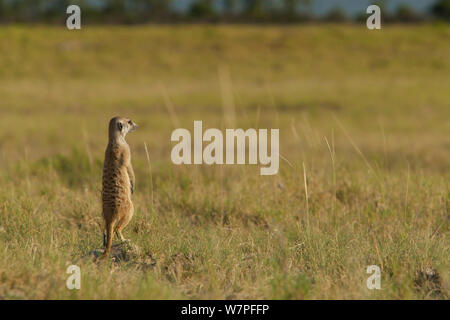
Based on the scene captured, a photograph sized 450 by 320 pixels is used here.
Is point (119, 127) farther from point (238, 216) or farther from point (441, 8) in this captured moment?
point (441, 8)

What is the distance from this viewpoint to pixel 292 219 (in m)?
5.35

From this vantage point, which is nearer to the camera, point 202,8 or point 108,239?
point 108,239

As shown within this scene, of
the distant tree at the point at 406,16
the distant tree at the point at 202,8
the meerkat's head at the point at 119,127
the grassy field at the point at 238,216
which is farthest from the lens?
the distant tree at the point at 202,8

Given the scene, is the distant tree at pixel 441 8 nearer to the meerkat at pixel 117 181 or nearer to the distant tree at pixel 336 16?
the distant tree at pixel 336 16

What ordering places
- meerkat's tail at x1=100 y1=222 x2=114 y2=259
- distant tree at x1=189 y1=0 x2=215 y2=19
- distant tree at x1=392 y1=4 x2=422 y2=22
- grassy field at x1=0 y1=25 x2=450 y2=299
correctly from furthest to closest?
distant tree at x1=189 y1=0 x2=215 y2=19 → distant tree at x1=392 y1=4 x2=422 y2=22 → meerkat's tail at x1=100 y1=222 x2=114 y2=259 → grassy field at x1=0 y1=25 x2=450 y2=299

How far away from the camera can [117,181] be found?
4250 millimetres

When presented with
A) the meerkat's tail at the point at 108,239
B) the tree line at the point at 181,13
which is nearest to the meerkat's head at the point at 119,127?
the meerkat's tail at the point at 108,239

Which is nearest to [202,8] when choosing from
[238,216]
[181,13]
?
[181,13]

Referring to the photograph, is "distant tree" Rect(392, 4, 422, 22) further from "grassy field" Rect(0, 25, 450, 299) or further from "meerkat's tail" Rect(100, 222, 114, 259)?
"meerkat's tail" Rect(100, 222, 114, 259)

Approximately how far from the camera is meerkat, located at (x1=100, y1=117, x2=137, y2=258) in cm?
421

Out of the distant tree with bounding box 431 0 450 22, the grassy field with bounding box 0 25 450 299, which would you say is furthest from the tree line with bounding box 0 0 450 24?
the grassy field with bounding box 0 25 450 299

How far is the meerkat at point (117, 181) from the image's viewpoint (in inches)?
166

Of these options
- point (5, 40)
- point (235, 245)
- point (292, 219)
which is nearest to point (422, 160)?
point (292, 219)
